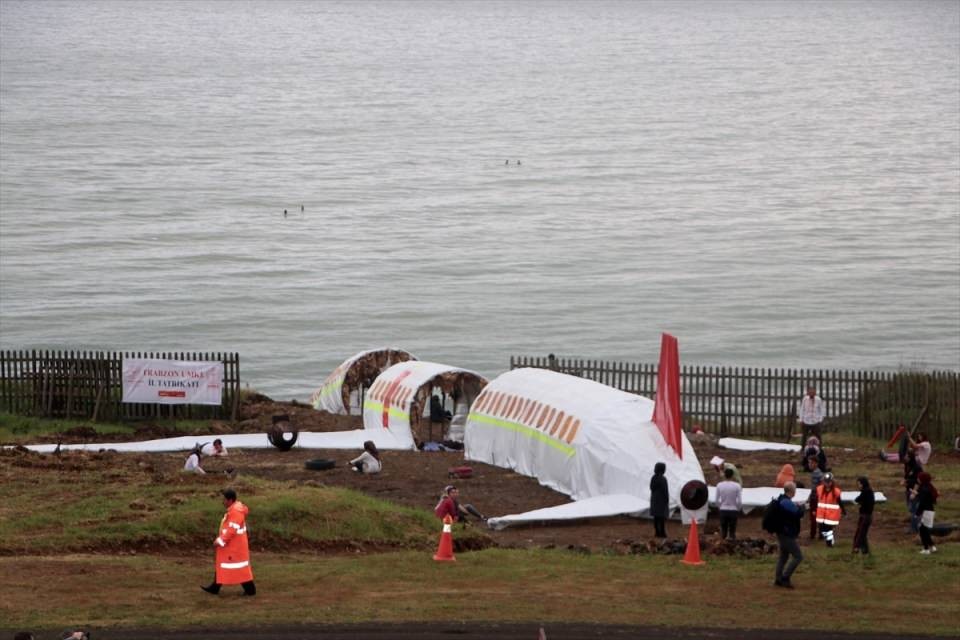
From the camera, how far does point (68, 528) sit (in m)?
25.5

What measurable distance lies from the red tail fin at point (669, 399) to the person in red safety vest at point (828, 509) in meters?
4.32

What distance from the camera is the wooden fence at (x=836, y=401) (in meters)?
37.7

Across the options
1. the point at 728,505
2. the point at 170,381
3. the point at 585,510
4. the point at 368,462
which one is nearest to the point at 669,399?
the point at 585,510

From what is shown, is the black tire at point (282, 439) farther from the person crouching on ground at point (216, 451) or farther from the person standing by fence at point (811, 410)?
the person standing by fence at point (811, 410)

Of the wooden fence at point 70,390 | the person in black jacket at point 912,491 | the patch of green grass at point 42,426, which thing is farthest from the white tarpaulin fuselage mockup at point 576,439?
the patch of green grass at point 42,426

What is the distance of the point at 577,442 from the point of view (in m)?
32.3

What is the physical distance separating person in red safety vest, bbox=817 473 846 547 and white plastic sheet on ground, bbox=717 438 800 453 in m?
10.8

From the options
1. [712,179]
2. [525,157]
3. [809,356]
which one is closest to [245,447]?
[809,356]

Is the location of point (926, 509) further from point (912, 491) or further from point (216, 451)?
point (216, 451)

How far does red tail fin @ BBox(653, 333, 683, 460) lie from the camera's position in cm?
3000

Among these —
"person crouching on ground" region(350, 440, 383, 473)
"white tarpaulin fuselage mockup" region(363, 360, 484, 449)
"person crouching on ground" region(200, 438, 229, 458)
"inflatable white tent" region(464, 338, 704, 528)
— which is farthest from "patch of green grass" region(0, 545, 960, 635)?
"white tarpaulin fuselage mockup" region(363, 360, 484, 449)

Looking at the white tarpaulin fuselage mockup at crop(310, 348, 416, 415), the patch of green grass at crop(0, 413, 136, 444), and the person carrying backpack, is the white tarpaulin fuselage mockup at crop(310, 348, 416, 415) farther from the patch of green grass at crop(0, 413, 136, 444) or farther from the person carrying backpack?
the person carrying backpack

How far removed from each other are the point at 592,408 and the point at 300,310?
4190 centimetres

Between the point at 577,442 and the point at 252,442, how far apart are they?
900 cm
